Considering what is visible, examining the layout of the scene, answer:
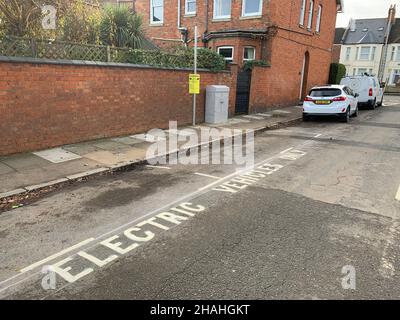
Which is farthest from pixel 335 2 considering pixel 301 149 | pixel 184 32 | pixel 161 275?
pixel 161 275

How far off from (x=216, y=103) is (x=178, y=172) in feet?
20.8

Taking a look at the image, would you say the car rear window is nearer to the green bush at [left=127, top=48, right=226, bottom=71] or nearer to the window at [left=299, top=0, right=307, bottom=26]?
the green bush at [left=127, top=48, right=226, bottom=71]

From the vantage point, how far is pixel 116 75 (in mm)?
9594

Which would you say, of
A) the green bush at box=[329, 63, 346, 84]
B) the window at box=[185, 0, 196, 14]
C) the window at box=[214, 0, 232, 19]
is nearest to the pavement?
Answer: the window at box=[214, 0, 232, 19]

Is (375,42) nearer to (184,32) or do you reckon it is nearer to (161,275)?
(184,32)

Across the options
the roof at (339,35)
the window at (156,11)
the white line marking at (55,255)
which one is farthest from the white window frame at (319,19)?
the roof at (339,35)

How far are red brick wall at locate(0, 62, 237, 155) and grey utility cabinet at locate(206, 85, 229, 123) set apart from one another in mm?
1141

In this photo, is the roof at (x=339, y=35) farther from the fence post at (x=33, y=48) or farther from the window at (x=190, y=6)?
the fence post at (x=33, y=48)

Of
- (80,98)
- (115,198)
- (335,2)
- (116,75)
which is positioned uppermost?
(335,2)

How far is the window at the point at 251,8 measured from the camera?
664 inches

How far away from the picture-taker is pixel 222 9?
18.5 metres

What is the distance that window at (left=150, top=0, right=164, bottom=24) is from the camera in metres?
21.9

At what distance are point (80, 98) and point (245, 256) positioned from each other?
6.96m

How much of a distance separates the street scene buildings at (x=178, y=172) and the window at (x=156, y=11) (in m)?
6.51
